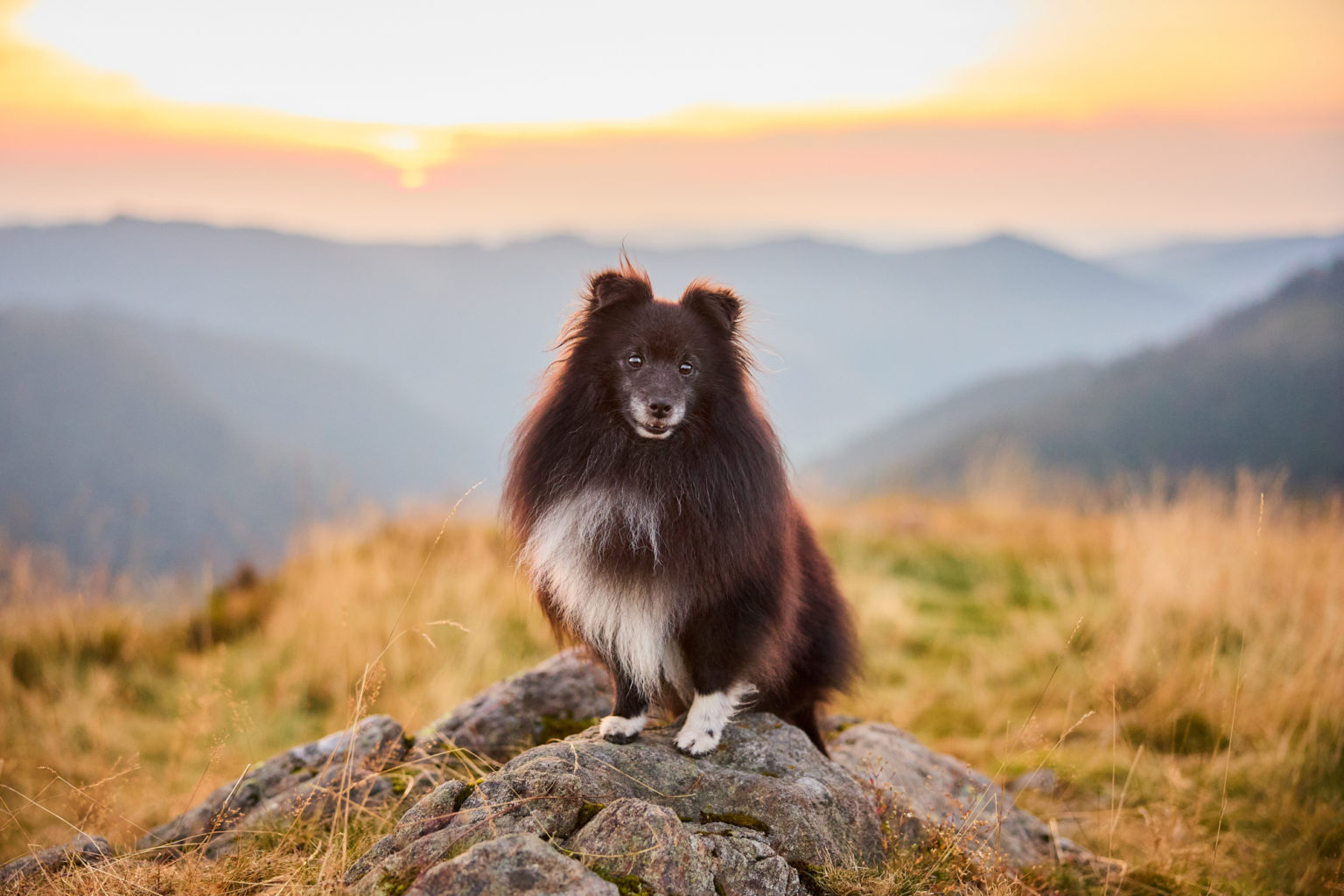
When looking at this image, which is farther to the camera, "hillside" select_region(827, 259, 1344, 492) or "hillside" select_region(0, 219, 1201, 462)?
"hillside" select_region(0, 219, 1201, 462)

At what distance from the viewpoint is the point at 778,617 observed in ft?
12.0

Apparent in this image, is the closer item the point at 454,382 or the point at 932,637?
the point at 932,637

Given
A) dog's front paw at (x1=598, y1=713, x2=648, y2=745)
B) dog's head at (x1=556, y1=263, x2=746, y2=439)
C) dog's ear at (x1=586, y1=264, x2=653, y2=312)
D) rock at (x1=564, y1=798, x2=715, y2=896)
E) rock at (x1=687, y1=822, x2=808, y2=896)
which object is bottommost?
rock at (x1=687, y1=822, x2=808, y2=896)

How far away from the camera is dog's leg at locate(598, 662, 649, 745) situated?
366cm

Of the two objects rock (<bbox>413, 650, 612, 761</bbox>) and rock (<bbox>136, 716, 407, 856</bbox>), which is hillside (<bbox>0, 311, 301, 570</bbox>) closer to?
rock (<bbox>136, 716, 407, 856</bbox>)

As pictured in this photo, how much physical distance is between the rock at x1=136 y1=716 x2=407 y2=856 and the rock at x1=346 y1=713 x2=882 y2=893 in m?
1.05

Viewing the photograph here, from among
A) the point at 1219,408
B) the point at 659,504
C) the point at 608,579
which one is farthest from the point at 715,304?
the point at 1219,408

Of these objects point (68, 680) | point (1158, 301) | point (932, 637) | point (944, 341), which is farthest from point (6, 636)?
point (1158, 301)

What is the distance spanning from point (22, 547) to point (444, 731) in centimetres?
879

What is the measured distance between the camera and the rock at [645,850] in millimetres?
2605

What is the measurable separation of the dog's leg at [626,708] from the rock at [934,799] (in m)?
1.13

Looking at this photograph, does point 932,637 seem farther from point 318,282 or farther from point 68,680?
point 318,282

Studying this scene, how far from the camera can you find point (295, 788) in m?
4.16

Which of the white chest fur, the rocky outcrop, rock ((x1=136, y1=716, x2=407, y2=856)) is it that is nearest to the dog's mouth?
the white chest fur
